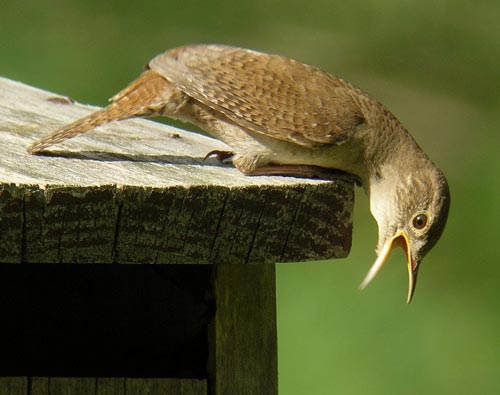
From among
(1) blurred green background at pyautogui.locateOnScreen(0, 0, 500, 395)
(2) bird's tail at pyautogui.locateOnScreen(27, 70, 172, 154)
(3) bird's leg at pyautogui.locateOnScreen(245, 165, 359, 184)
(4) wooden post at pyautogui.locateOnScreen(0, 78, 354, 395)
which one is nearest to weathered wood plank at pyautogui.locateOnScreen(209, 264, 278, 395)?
(4) wooden post at pyautogui.locateOnScreen(0, 78, 354, 395)

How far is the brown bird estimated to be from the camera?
4133mm

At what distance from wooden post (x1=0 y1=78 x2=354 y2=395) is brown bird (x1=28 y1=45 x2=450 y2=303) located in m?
0.43

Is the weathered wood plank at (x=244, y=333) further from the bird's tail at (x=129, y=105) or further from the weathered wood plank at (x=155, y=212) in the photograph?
the bird's tail at (x=129, y=105)

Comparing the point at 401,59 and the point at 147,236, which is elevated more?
the point at 147,236

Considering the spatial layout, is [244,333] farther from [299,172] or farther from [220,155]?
[220,155]

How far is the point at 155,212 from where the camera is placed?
9.08ft

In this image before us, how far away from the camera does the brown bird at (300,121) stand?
13.6ft

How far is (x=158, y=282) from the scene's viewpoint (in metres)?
3.35

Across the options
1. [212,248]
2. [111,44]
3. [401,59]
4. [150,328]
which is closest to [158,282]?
[150,328]

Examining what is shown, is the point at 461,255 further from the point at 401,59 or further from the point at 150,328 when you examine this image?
the point at 150,328

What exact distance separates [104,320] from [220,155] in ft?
2.40

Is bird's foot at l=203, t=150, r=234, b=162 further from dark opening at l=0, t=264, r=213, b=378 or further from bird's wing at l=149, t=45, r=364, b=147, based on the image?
dark opening at l=0, t=264, r=213, b=378

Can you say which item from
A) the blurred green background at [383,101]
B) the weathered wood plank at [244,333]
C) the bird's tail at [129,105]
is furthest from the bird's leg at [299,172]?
the blurred green background at [383,101]

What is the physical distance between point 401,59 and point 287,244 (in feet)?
23.8
